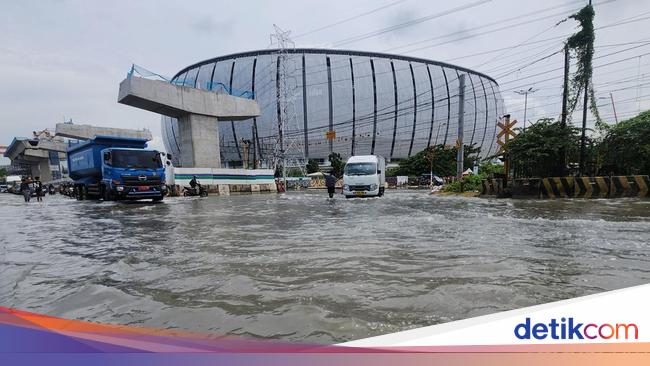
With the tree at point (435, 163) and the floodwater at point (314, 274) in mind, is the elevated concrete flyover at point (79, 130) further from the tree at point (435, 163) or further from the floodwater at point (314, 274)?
the floodwater at point (314, 274)

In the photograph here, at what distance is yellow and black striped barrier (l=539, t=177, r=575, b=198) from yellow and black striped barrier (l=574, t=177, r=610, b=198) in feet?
0.88

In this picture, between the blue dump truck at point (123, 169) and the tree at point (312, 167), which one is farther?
the tree at point (312, 167)

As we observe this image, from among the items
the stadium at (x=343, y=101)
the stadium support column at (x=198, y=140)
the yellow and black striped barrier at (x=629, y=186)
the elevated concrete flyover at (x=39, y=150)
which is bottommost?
the yellow and black striped barrier at (x=629, y=186)

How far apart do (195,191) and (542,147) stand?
70.1 ft

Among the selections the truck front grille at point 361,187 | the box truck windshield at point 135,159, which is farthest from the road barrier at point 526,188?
the box truck windshield at point 135,159

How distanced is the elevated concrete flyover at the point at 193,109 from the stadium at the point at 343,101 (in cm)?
3884

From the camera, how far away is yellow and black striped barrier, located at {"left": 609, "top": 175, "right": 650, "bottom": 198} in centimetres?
1562

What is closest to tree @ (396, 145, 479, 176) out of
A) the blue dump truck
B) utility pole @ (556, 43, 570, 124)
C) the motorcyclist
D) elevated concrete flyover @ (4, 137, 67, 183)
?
utility pole @ (556, 43, 570, 124)

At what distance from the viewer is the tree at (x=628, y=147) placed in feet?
63.8

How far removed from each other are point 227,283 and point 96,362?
2.34m

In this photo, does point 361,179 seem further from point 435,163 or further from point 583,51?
point 435,163

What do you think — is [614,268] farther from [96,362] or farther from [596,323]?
[96,362]

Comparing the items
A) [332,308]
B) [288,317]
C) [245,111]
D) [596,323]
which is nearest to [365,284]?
[332,308]

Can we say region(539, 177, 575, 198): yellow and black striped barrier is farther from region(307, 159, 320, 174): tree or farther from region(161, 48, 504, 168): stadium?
region(161, 48, 504, 168): stadium
